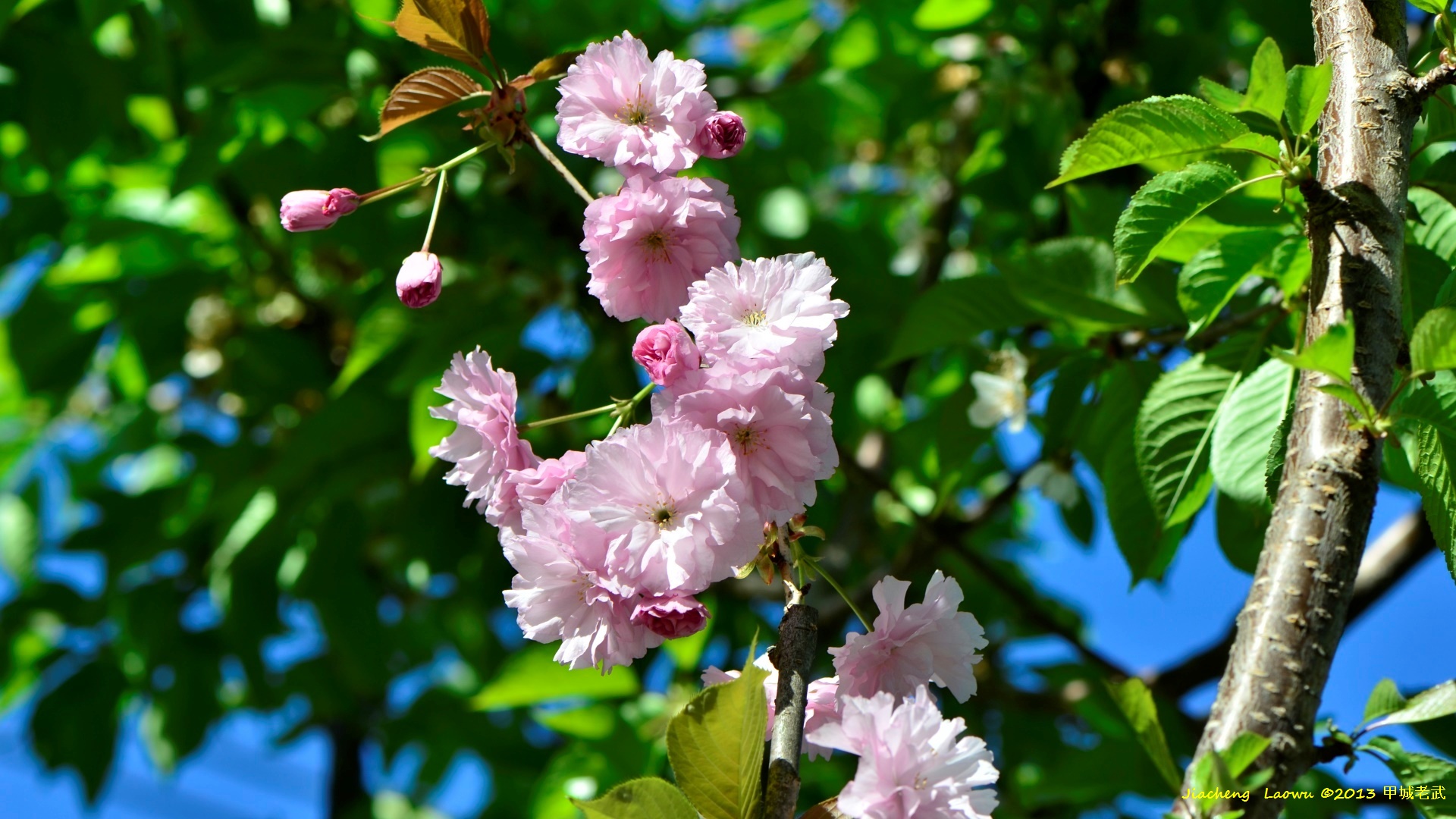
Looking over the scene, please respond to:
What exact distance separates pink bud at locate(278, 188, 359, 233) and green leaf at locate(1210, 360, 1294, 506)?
0.74m

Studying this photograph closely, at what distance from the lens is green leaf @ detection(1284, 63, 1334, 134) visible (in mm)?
789

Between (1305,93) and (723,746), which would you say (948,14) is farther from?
(723,746)

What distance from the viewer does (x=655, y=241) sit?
0.76 meters

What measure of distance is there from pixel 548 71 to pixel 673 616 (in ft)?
1.39

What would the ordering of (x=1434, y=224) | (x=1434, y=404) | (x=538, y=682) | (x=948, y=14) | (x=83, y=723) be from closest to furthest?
1. (x=1434, y=404)
2. (x=1434, y=224)
3. (x=948, y=14)
4. (x=538, y=682)
5. (x=83, y=723)

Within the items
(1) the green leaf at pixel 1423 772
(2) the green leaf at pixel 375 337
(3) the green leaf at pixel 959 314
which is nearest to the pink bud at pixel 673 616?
(1) the green leaf at pixel 1423 772

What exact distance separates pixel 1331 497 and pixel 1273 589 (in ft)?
0.22

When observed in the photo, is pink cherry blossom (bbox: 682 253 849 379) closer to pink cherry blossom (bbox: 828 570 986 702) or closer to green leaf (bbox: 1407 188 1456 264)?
pink cherry blossom (bbox: 828 570 986 702)

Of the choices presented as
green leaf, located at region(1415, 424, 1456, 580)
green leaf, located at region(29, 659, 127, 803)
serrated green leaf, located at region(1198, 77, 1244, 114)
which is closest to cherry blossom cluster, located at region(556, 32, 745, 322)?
serrated green leaf, located at region(1198, 77, 1244, 114)

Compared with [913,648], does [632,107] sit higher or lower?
higher

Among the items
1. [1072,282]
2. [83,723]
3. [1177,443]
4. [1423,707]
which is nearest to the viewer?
[1423,707]

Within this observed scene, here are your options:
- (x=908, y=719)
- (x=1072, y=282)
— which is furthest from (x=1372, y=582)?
(x=908, y=719)

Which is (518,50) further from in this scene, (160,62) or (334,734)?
(334,734)

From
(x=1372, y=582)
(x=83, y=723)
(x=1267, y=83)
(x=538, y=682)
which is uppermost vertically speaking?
(x=1267, y=83)
